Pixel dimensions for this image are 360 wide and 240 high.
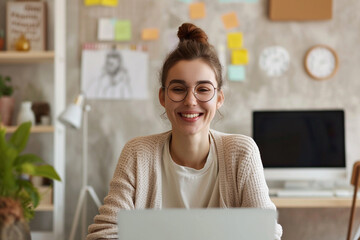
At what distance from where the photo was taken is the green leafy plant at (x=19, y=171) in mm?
1009

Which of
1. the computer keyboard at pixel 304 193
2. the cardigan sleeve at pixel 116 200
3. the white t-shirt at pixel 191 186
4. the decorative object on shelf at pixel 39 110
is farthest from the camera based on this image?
the decorative object on shelf at pixel 39 110

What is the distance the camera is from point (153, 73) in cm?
355

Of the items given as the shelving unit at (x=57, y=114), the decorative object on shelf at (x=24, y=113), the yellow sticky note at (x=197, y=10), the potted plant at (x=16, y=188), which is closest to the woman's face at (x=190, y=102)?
the potted plant at (x=16, y=188)

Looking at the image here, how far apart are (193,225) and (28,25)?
284 centimetres

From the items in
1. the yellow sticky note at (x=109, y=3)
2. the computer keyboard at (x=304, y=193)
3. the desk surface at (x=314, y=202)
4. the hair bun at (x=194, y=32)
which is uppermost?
the yellow sticky note at (x=109, y=3)

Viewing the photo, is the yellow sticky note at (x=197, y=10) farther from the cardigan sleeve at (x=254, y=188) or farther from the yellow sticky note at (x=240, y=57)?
the cardigan sleeve at (x=254, y=188)

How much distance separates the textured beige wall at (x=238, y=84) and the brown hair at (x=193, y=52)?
182cm

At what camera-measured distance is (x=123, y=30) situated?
3539 mm

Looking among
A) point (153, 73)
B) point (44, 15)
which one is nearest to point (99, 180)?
point (153, 73)

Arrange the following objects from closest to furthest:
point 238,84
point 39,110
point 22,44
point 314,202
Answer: point 314,202 < point 22,44 < point 39,110 < point 238,84

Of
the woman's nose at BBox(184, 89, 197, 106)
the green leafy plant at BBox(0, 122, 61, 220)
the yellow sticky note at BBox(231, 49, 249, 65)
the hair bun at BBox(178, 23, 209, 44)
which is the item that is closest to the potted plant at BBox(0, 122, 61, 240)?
the green leafy plant at BBox(0, 122, 61, 220)

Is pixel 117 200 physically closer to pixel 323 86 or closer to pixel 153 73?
pixel 153 73

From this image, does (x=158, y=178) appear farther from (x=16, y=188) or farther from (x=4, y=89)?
(x=4, y=89)

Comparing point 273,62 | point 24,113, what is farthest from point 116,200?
point 273,62
